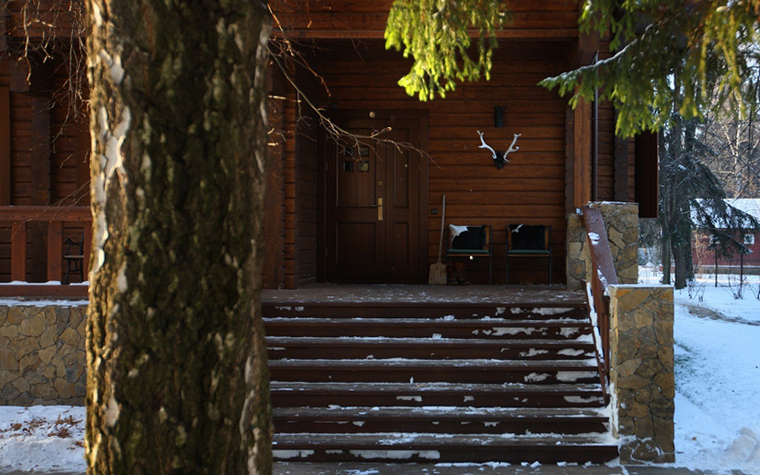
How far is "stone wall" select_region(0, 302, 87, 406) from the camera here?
17.1 ft

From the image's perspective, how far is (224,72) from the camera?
5.49 ft

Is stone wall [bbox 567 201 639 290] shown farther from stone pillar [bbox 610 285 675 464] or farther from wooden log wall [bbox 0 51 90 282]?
wooden log wall [bbox 0 51 90 282]

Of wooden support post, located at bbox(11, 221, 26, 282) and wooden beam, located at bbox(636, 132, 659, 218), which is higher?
wooden beam, located at bbox(636, 132, 659, 218)

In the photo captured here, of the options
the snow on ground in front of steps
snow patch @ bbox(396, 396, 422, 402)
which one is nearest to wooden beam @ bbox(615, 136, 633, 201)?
snow patch @ bbox(396, 396, 422, 402)

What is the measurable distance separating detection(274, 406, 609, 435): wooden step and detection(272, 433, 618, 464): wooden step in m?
0.10

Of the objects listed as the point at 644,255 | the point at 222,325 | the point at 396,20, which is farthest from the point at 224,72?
the point at 644,255

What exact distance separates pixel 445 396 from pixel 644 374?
131 centimetres

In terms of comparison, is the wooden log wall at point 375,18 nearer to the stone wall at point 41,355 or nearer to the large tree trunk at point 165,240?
the stone wall at point 41,355

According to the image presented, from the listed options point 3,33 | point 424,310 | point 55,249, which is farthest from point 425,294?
point 3,33

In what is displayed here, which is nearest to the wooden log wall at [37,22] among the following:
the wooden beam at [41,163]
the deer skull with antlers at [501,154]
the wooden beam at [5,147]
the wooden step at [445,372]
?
the wooden beam at [41,163]

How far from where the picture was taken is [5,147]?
761cm

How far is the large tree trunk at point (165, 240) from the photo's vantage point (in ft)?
5.33

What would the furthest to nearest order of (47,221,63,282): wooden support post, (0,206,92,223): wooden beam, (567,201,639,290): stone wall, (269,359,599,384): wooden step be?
(567,201,639,290): stone wall
(47,221,63,282): wooden support post
(0,206,92,223): wooden beam
(269,359,599,384): wooden step

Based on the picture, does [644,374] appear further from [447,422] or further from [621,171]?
[621,171]
